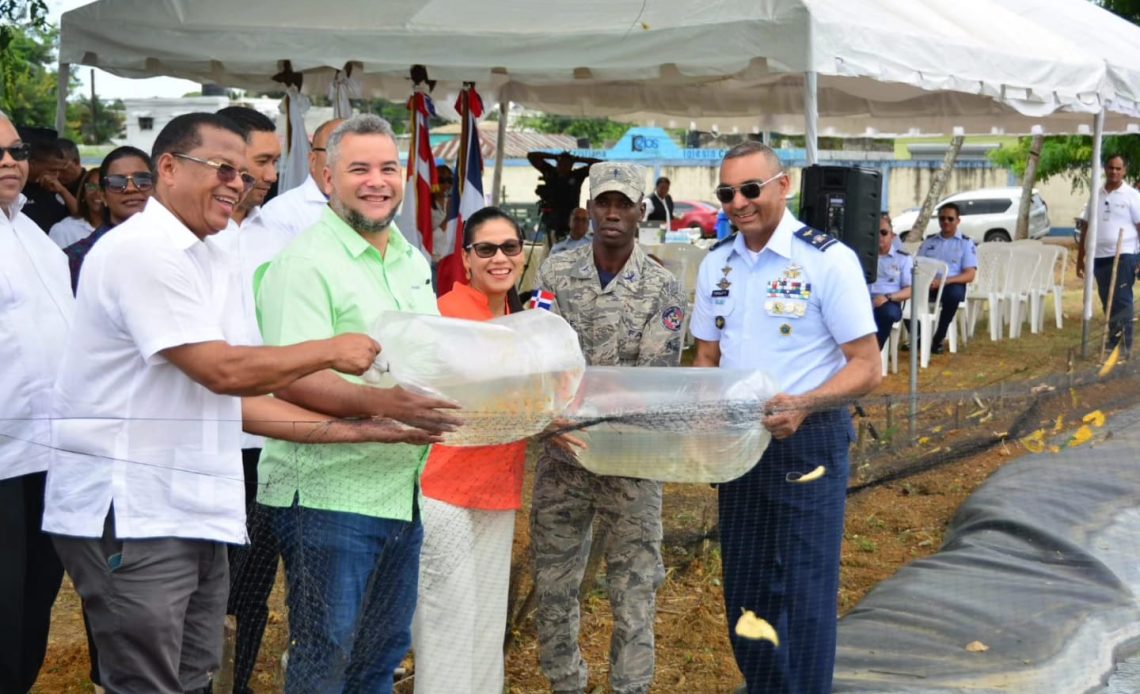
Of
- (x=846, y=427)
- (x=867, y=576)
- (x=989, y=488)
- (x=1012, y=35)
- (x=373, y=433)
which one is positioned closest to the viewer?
(x=373, y=433)

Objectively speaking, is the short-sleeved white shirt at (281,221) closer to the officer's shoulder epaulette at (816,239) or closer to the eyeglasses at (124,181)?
the eyeglasses at (124,181)

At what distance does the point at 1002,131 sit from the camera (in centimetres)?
1348

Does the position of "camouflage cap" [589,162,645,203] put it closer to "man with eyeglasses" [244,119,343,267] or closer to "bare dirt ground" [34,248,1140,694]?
"man with eyeglasses" [244,119,343,267]

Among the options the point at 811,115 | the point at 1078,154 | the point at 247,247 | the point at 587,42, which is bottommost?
the point at 247,247

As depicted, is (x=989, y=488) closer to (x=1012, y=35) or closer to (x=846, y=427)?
(x=846, y=427)

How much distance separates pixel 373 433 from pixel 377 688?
74cm

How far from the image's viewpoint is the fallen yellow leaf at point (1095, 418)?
17.1 feet

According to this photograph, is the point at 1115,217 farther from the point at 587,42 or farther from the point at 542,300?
the point at 542,300

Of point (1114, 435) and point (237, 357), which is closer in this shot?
point (237, 357)

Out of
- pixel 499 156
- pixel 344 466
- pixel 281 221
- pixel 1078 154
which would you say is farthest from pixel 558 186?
pixel 1078 154

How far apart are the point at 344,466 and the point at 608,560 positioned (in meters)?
1.19

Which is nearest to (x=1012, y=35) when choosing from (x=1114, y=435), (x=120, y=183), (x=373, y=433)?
(x=1114, y=435)

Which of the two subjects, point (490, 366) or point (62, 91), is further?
point (62, 91)

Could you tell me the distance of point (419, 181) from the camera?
313 inches
